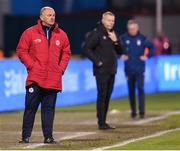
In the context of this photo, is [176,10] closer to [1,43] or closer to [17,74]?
[1,43]

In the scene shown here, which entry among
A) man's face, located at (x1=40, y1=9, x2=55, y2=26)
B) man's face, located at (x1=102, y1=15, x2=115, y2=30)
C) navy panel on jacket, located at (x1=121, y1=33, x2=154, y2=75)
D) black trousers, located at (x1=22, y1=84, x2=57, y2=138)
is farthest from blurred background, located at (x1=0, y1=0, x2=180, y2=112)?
man's face, located at (x1=40, y1=9, x2=55, y2=26)

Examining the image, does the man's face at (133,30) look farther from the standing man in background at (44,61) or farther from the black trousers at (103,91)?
the standing man in background at (44,61)

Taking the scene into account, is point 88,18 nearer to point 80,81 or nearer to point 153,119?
→ point 80,81

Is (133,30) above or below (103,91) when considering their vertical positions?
above

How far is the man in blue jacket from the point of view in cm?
1859

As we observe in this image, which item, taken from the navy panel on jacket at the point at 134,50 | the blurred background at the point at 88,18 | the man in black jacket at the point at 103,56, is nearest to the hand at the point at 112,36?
the man in black jacket at the point at 103,56

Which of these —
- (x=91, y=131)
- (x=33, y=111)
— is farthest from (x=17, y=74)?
(x=33, y=111)

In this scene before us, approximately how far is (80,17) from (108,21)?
23.5 m

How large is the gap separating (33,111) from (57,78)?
615 millimetres

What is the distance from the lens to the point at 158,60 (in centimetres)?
2797

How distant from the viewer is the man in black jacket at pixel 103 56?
1580 cm

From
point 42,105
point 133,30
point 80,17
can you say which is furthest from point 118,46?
point 80,17

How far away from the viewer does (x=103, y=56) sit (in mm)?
15875

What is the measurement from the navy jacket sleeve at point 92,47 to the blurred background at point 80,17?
70.9 feet
